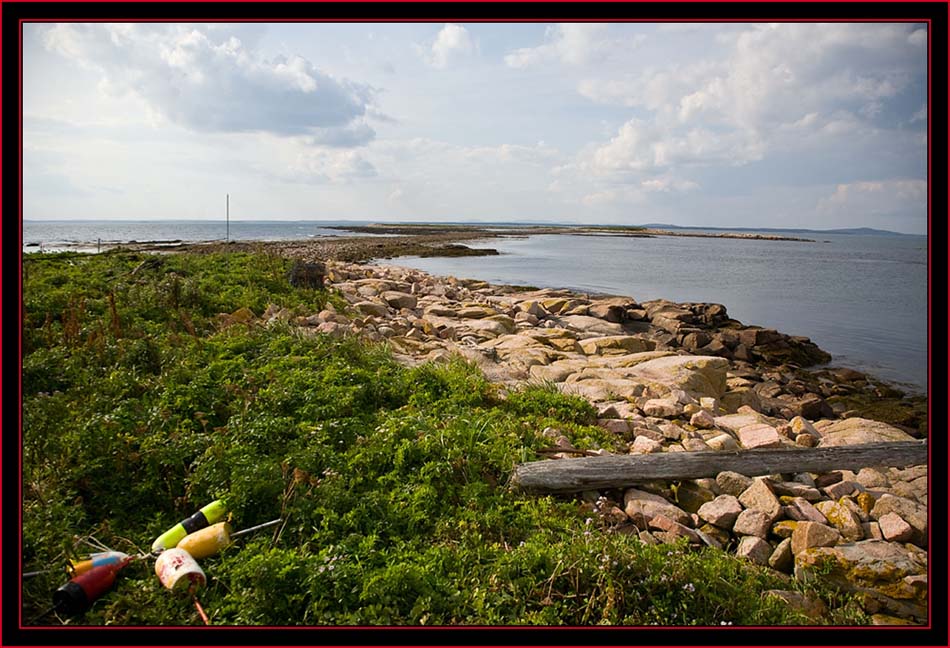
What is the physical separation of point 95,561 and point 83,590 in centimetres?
25

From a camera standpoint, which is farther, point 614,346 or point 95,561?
point 614,346

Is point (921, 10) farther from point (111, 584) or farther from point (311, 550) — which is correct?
point (111, 584)

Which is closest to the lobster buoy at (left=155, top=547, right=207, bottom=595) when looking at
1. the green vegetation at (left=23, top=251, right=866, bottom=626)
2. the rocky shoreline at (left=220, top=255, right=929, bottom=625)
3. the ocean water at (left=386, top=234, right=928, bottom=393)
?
the green vegetation at (left=23, top=251, right=866, bottom=626)

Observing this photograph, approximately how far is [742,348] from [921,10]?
15.2 m

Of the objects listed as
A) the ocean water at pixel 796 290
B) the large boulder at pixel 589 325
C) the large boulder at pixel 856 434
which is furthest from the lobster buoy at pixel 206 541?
the large boulder at pixel 589 325

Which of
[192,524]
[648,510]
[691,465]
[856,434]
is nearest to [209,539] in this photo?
[192,524]

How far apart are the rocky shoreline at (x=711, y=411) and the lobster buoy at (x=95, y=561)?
374cm

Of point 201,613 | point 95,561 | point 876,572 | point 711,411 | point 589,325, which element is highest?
point 589,325

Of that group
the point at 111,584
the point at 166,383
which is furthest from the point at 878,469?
the point at 166,383

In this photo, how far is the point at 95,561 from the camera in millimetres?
3686

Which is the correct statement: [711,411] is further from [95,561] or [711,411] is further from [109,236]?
[109,236]

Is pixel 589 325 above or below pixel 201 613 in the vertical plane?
above

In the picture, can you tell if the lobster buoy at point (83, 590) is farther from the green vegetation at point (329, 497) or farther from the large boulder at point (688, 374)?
the large boulder at point (688, 374)

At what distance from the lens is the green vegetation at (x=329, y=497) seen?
3561 millimetres
